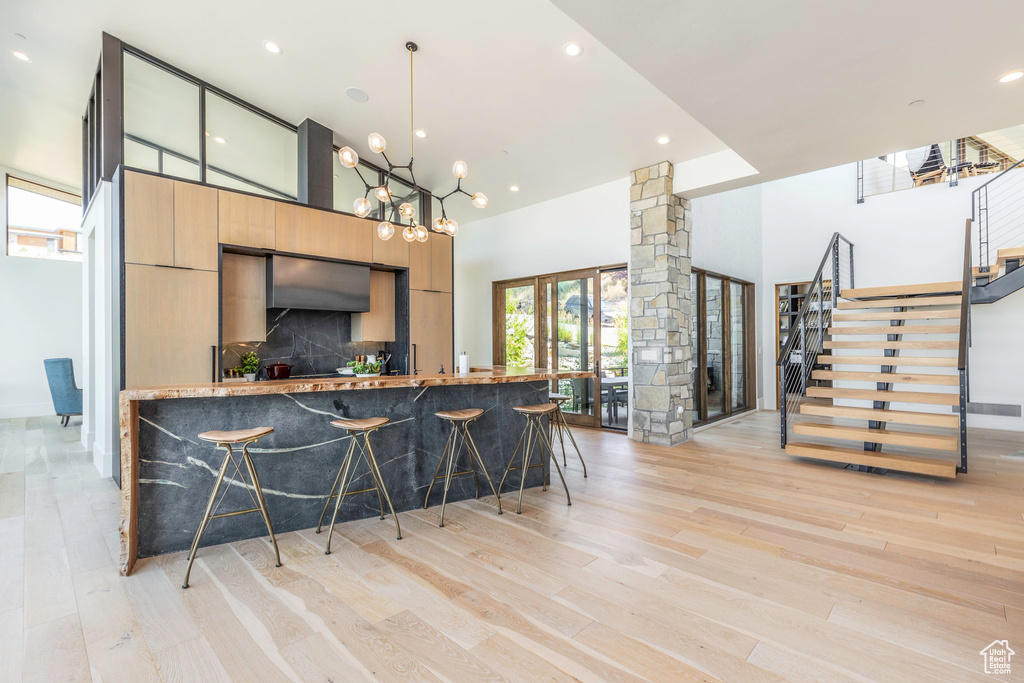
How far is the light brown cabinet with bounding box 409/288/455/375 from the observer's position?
19.0 ft

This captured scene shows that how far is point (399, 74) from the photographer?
3914mm

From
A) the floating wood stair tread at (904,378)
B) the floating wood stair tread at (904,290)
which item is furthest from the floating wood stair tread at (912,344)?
the floating wood stair tread at (904,290)

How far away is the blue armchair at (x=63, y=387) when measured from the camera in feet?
19.8

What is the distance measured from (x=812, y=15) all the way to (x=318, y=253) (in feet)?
15.1

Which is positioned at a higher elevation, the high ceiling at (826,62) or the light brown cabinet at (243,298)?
the high ceiling at (826,62)

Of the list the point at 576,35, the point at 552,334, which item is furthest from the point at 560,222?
the point at 576,35

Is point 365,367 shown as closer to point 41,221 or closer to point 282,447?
point 282,447

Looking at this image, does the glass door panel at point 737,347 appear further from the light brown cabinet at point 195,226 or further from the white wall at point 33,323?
the white wall at point 33,323

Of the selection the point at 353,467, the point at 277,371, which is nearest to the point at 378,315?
the point at 277,371

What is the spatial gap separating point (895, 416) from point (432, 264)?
17.4 ft

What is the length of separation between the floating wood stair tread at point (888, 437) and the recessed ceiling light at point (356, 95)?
5427 mm

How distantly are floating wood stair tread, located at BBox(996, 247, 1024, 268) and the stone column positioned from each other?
11.5ft

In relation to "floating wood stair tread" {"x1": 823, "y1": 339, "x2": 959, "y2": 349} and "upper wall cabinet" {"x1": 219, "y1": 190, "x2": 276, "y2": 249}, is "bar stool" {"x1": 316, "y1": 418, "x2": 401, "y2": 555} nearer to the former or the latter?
"upper wall cabinet" {"x1": 219, "y1": 190, "x2": 276, "y2": 249}

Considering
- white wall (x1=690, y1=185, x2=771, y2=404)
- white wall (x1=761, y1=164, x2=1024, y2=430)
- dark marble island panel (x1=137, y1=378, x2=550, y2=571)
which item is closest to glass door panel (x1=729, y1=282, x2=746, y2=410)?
white wall (x1=690, y1=185, x2=771, y2=404)
